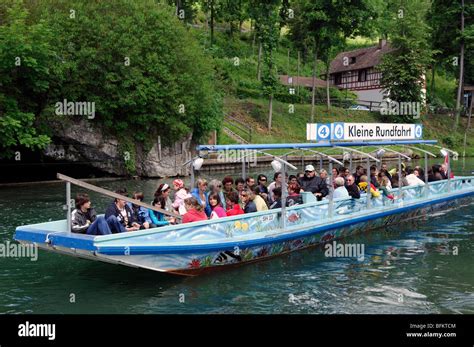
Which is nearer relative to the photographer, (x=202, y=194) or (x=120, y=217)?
(x=120, y=217)

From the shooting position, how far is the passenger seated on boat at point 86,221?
11016mm

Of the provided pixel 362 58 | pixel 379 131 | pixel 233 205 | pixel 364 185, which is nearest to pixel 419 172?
pixel 364 185

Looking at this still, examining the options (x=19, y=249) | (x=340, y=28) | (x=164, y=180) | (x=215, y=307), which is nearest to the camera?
(x=215, y=307)

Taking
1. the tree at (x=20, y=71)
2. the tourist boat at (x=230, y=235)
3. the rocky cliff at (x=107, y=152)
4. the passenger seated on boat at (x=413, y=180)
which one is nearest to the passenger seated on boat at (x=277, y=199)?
the tourist boat at (x=230, y=235)

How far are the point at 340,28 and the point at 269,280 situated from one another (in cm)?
4321

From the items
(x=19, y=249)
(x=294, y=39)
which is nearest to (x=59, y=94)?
(x=19, y=249)

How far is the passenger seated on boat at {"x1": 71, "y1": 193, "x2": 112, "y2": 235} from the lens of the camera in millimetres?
11016

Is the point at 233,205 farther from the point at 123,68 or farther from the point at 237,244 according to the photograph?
the point at 123,68

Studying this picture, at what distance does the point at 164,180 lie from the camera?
3466cm

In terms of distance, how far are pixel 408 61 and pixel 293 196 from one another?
45.3m

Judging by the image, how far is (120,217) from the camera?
1195cm

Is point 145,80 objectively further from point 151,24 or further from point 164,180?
point 164,180

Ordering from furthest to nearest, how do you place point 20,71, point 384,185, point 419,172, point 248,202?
point 20,71 → point 419,172 → point 384,185 → point 248,202

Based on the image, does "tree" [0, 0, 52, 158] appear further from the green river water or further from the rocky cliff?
the green river water
